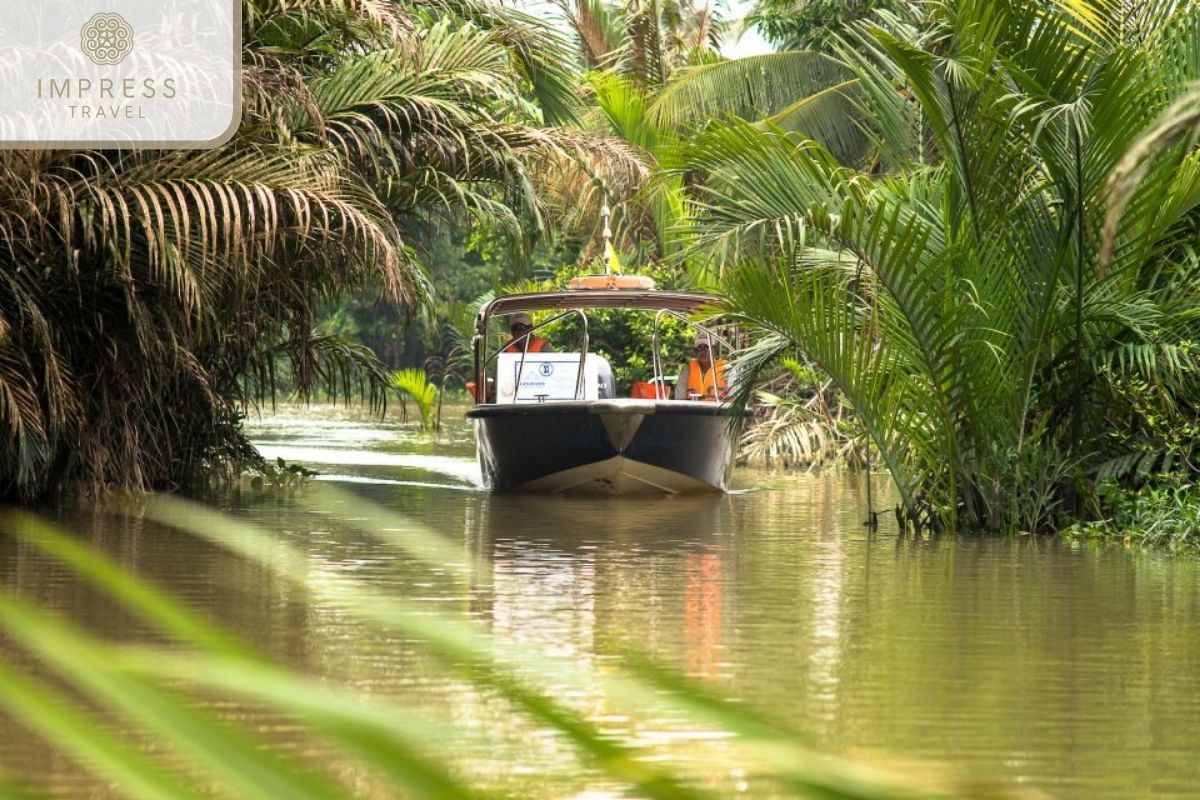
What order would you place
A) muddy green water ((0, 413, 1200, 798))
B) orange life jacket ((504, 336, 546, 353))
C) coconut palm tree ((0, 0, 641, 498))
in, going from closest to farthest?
muddy green water ((0, 413, 1200, 798)) → coconut palm tree ((0, 0, 641, 498)) → orange life jacket ((504, 336, 546, 353))

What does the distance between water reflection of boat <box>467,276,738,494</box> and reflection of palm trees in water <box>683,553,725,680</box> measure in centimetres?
545

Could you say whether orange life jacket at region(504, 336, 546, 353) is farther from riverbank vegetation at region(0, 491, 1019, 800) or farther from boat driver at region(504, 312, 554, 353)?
riverbank vegetation at region(0, 491, 1019, 800)

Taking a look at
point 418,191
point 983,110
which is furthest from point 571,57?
point 983,110

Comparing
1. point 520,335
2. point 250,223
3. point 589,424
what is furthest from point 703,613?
point 520,335

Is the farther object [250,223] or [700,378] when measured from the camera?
[700,378]

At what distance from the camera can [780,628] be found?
8.34 metres

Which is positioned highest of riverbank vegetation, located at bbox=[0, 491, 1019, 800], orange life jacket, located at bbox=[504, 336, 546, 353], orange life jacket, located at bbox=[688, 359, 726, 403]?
orange life jacket, located at bbox=[504, 336, 546, 353]

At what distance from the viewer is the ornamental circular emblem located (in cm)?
1421

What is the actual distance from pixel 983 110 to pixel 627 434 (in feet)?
20.4

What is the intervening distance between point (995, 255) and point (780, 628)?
15.0ft

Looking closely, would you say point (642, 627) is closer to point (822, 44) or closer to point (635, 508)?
point (635, 508)

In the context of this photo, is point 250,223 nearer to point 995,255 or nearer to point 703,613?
point 995,255

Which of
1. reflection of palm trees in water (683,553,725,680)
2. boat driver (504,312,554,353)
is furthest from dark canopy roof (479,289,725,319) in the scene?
reflection of palm trees in water (683,553,725,680)

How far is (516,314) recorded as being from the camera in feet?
65.4
